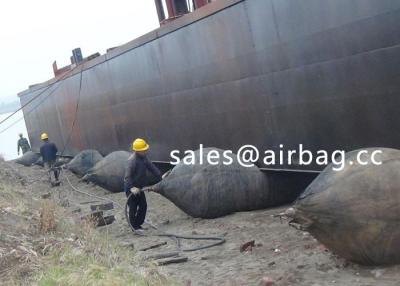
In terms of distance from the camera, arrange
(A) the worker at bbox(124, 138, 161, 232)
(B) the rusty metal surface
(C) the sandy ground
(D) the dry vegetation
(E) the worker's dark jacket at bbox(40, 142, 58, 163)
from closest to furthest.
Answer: (D) the dry vegetation < (C) the sandy ground < (B) the rusty metal surface < (A) the worker at bbox(124, 138, 161, 232) < (E) the worker's dark jacket at bbox(40, 142, 58, 163)

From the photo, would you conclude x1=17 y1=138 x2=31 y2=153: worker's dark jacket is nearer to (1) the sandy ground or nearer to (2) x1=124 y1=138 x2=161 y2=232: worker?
(1) the sandy ground

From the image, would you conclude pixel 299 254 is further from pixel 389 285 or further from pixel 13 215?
pixel 13 215

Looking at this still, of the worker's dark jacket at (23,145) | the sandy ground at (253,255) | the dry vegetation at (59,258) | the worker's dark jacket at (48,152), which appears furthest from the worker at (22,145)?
the dry vegetation at (59,258)

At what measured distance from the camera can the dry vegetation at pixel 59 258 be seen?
4445 mm

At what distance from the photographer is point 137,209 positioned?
8156 mm

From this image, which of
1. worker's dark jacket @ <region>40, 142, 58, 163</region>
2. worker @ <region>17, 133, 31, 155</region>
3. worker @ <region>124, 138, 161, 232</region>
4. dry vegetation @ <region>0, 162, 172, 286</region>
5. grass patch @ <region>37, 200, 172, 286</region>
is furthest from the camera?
worker @ <region>17, 133, 31, 155</region>

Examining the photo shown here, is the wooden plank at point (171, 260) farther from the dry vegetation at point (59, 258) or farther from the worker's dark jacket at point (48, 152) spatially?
the worker's dark jacket at point (48, 152)

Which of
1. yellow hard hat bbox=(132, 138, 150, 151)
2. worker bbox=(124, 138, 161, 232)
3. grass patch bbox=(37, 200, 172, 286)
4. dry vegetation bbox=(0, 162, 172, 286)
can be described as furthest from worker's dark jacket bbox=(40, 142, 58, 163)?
grass patch bbox=(37, 200, 172, 286)

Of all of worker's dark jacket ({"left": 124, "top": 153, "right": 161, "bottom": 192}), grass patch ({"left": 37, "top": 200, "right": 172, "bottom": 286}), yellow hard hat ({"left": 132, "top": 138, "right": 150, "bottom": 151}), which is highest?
yellow hard hat ({"left": 132, "top": 138, "right": 150, "bottom": 151})

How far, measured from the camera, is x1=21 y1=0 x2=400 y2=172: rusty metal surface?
6012mm

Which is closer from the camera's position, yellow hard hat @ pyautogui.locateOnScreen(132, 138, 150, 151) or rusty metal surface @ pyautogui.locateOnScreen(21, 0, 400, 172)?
rusty metal surface @ pyautogui.locateOnScreen(21, 0, 400, 172)

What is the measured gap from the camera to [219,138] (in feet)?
31.2

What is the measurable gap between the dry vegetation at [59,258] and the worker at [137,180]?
1317 millimetres

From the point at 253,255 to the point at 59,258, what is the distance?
2.20 metres
